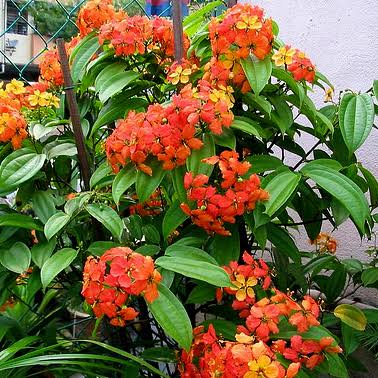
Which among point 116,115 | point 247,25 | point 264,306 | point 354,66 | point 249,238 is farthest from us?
point 354,66

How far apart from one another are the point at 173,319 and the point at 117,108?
1.66 ft

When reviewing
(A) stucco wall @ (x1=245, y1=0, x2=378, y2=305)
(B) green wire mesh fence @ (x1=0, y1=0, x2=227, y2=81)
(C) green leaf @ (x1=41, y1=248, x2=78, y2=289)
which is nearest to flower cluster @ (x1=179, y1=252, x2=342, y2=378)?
(C) green leaf @ (x1=41, y1=248, x2=78, y2=289)

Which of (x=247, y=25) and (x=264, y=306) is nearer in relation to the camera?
(x=264, y=306)

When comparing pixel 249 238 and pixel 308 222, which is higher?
pixel 308 222

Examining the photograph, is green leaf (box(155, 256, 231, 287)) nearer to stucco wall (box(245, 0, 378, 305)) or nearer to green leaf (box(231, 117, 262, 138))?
green leaf (box(231, 117, 262, 138))

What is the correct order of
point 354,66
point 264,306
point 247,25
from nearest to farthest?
Result: point 264,306 < point 247,25 < point 354,66

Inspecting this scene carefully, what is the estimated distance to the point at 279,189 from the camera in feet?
3.06

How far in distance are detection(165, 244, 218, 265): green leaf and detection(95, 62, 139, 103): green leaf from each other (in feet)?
1.04

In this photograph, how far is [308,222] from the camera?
1.21 m

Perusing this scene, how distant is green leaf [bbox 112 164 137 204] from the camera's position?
951 millimetres

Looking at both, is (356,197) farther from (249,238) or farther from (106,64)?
(106,64)

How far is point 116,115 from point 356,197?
49 centimetres

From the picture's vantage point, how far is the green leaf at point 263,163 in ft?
3.35

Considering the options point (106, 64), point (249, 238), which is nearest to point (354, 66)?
point (249, 238)
